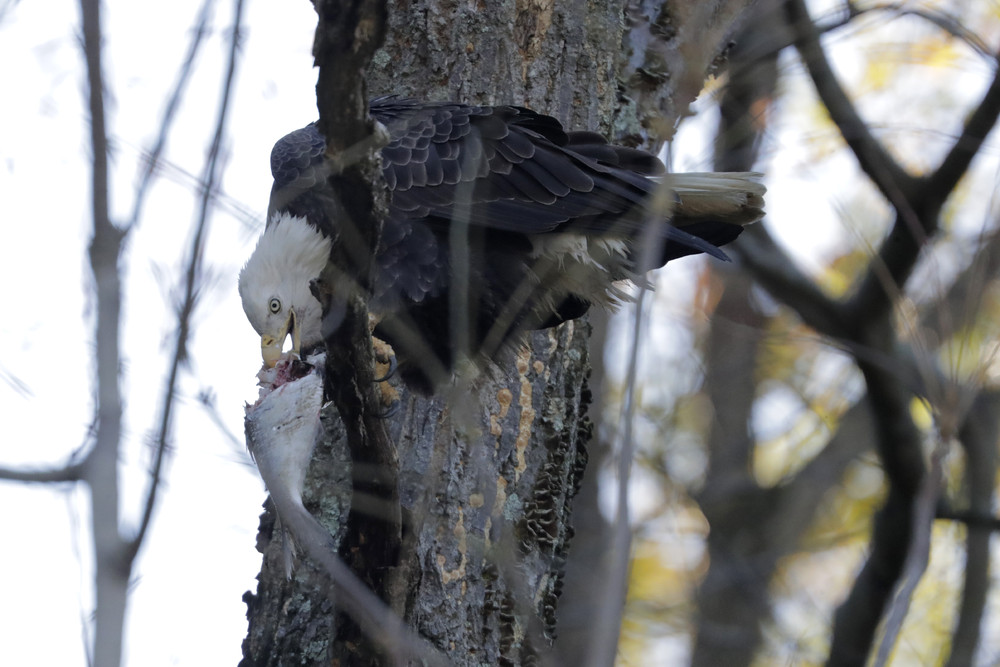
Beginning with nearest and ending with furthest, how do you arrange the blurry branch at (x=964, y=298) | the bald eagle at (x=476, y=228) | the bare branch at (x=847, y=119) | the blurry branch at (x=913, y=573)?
1. the blurry branch at (x=913, y=573)
2. the blurry branch at (x=964, y=298)
3. the bald eagle at (x=476, y=228)
4. the bare branch at (x=847, y=119)

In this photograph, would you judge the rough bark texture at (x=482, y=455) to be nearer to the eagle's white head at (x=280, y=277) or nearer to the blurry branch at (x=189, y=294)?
the eagle's white head at (x=280, y=277)

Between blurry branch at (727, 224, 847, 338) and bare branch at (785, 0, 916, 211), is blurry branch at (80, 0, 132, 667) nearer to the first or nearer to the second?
bare branch at (785, 0, 916, 211)

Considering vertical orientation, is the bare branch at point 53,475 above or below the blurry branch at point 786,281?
below

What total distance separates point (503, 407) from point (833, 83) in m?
2.31

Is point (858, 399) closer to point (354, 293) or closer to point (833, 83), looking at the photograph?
point (833, 83)

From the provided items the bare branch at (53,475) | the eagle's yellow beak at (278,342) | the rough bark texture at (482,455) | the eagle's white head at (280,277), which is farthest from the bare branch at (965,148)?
the bare branch at (53,475)

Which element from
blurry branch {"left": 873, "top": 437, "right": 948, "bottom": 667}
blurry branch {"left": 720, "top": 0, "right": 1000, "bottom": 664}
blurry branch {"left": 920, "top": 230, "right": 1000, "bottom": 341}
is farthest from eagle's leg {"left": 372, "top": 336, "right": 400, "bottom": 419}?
blurry branch {"left": 720, "top": 0, "right": 1000, "bottom": 664}

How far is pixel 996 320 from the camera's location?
4.56 m

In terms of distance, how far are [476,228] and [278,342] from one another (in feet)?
2.50

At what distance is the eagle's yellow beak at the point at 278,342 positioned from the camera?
11.1ft

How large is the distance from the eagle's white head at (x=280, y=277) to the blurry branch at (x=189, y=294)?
1.79 m

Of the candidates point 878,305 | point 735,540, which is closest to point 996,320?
point 878,305

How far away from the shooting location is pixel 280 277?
11.3 ft

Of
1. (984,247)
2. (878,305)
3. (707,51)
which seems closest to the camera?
(707,51)
